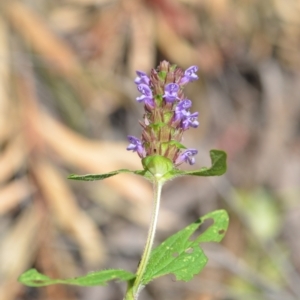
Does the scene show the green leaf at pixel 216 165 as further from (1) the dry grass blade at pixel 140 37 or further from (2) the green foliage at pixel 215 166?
(1) the dry grass blade at pixel 140 37

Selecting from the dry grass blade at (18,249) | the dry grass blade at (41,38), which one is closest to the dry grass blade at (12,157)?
the dry grass blade at (18,249)

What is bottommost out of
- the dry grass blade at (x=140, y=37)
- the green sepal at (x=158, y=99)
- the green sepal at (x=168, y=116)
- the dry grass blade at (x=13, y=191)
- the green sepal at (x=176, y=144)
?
the dry grass blade at (x=13, y=191)

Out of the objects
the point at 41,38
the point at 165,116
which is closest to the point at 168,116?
the point at 165,116

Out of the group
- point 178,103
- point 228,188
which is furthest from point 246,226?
point 178,103

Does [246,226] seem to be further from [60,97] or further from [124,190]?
[60,97]

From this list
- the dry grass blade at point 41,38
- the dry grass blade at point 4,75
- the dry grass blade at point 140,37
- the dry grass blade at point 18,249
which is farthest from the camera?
the dry grass blade at point 140,37

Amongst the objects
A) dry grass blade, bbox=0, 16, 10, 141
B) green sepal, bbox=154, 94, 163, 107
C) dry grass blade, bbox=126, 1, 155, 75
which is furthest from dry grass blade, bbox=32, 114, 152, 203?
green sepal, bbox=154, 94, 163, 107

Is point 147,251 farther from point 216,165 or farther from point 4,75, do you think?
point 4,75
